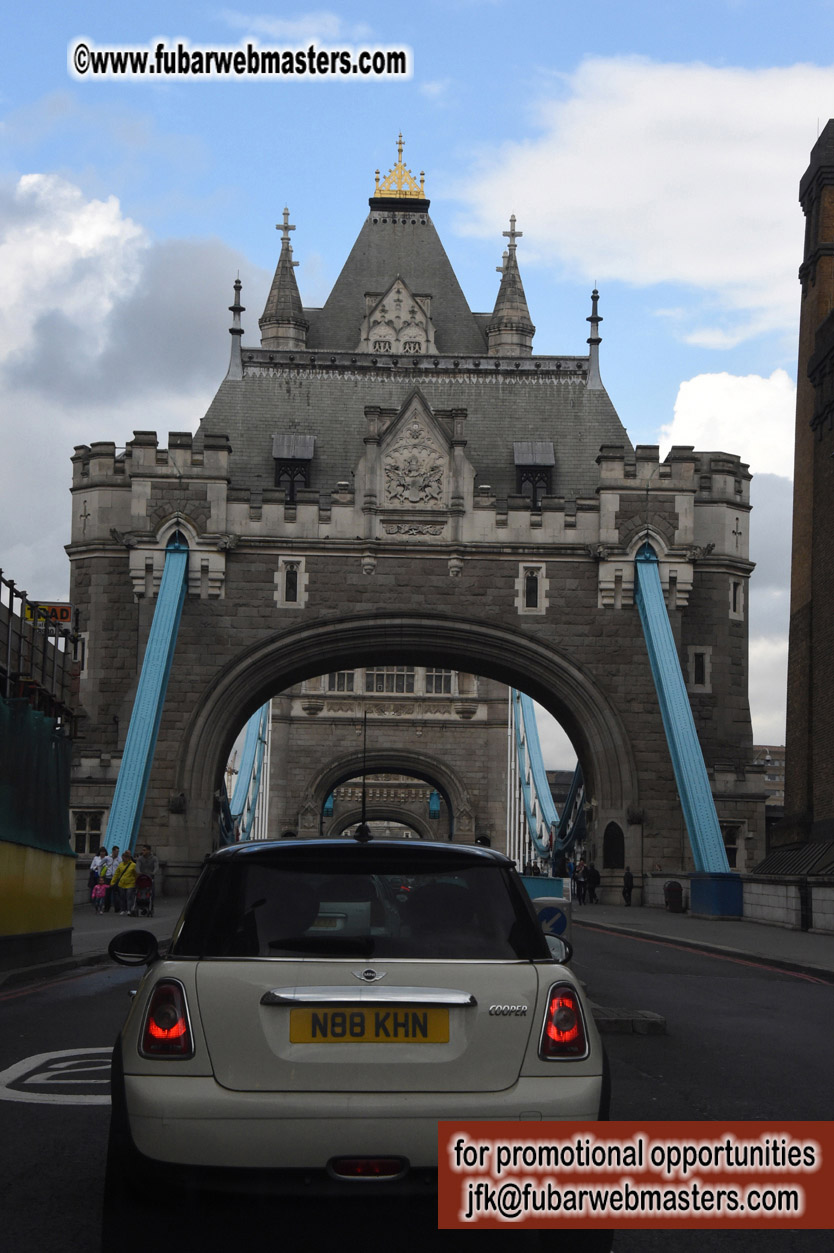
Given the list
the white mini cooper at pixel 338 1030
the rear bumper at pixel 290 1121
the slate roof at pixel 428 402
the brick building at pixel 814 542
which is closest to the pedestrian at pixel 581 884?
the brick building at pixel 814 542

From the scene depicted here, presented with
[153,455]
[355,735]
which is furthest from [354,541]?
[355,735]

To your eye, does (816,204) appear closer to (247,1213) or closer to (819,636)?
(819,636)

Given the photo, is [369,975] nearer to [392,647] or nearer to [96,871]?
[96,871]

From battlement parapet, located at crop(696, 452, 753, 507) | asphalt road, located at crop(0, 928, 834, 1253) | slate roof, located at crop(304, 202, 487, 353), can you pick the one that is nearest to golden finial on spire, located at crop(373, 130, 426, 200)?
slate roof, located at crop(304, 202, 487, 353)

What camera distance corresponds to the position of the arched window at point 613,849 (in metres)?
36.8

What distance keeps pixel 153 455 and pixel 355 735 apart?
1054 inches

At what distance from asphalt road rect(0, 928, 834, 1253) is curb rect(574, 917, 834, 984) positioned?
363 mm

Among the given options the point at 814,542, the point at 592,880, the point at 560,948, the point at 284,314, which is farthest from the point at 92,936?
the point at 284,314

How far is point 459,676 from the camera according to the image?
64688mm

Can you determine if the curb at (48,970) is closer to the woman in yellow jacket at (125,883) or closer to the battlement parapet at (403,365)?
the woman in yellow jacket at (125,883)

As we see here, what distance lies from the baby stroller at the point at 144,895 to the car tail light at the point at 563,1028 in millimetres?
22491

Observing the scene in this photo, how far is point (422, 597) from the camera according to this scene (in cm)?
3734

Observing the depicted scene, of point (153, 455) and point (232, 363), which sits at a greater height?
point (232, 363)

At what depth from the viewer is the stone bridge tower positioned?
36.9 m
